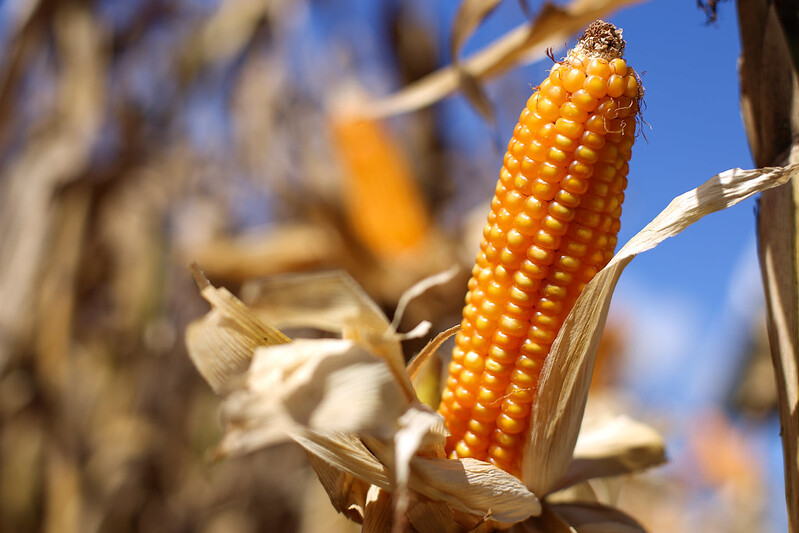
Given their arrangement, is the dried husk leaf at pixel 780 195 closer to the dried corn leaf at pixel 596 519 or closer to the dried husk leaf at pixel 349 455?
the dried corn leaf at pixel 596 519

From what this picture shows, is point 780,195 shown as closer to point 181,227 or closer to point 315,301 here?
point 315,301

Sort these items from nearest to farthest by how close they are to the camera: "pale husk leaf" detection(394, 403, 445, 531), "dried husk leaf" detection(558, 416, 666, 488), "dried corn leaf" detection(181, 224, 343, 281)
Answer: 1. "pale husk leaf" detection(394, 403, 445, 531)
2. "dried husk leaf" detection(558, 416, 666, 488)
3. "dried corn leaf" detection(181, 224, 343, 281)

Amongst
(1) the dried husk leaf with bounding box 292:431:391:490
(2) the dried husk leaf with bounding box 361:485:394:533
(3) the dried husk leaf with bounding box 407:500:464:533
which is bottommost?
(3) the dried husk leaf with bounding box 407:500:464:533

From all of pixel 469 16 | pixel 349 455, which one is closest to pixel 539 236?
pixel 349 455

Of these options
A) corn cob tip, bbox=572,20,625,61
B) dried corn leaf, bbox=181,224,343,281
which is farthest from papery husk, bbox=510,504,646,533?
dried corn leaf, bbox=181,224,343,281

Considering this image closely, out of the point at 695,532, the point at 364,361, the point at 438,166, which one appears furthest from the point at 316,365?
the point at 695,532

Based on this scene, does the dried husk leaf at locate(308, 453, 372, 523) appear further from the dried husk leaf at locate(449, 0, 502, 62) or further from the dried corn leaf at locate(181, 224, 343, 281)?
the dried corn leaf at locate(181, 224, 343, 281)
